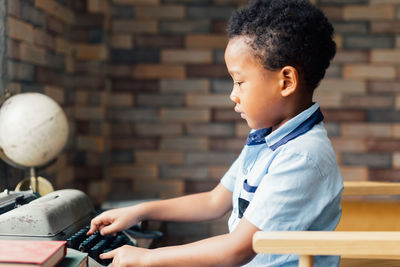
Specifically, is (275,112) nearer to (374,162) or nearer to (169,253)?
(169,253)

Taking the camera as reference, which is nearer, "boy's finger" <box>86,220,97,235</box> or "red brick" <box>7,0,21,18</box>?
"boy's finger" <box>86,220,97,235</box>

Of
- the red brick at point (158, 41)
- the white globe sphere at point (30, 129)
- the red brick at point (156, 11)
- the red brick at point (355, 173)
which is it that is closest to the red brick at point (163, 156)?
the red brick at point (158, 41)

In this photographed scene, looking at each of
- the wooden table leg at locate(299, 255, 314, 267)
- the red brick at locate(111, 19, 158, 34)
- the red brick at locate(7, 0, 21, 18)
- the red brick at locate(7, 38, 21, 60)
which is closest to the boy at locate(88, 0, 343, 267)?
the wooden table leg at locate(299, 255, 314, 267)

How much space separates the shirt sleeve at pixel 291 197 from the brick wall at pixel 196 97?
168 centimetres

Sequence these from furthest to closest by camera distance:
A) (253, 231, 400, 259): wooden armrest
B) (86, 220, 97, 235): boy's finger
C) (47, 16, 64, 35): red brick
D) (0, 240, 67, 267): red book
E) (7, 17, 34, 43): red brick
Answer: (47, 16, 64, 35): red brick < (7, 17, 34, 43): red brick < (86, 220, 97, 235): boy's finger < (253, 231, 400, 259): wooden armrest < (0, 240, 67, 267): red book

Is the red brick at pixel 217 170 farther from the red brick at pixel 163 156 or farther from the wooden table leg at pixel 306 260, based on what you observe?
the wooden table leg at pixel 306 260

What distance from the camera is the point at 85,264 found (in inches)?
39.8

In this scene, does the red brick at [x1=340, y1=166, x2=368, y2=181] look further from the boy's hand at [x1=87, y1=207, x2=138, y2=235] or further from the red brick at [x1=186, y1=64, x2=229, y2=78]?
the boy's hand at [x1=87, y1=207, x2=138, y2=235]

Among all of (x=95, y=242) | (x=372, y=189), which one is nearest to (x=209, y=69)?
(x=372, y=189)

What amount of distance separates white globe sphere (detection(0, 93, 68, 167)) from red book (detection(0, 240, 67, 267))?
665 millimetres

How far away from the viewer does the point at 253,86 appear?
1179 mm

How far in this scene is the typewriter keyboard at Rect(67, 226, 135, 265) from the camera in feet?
3.77

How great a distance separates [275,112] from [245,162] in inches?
9.2

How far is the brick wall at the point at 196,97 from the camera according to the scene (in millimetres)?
2801
